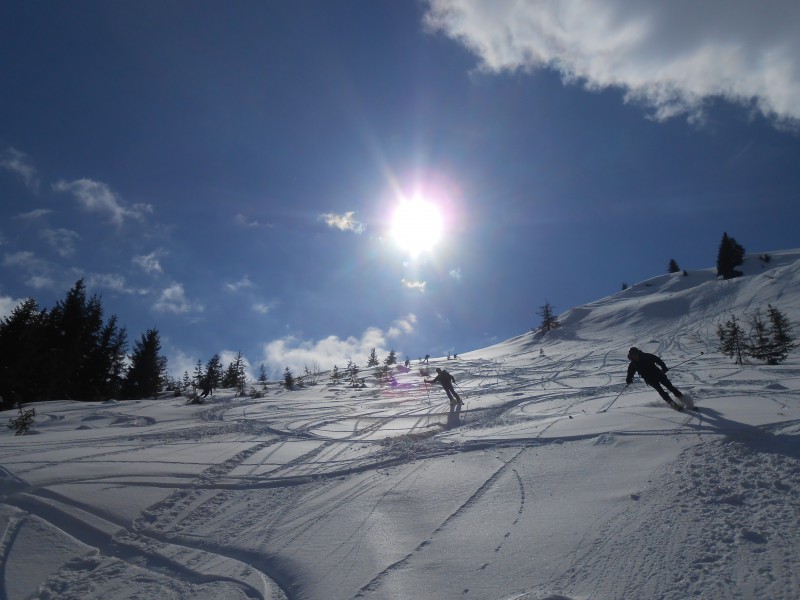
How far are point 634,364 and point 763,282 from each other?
2342 inches

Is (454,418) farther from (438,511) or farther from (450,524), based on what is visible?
(450,524)

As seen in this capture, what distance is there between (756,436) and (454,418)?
24.4ft

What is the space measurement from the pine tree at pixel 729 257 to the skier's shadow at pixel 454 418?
71675 millimetres

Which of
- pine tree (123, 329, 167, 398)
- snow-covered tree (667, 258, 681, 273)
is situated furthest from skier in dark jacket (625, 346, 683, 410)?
snow-covered tree (667, 258, 681, 273)

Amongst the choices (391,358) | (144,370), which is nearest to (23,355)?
(144,370)

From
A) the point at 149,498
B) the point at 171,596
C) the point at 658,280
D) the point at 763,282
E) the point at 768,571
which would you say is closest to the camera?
the point at 768,571

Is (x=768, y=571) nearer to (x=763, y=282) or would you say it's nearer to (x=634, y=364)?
(x=634, y=364)

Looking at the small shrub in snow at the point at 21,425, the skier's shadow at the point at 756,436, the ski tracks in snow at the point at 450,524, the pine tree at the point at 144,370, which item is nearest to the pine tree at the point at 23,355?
the pine tree at the point at 144,370

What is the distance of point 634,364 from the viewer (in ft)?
29.3

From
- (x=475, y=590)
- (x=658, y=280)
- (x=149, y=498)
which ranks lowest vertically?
(x=475, y=590)

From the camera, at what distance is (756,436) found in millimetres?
5188

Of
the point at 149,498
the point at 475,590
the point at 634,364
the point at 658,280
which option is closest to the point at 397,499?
the point at 475,590

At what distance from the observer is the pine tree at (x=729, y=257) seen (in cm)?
6444

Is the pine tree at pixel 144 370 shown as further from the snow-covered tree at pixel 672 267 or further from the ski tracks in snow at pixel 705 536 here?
the snow-covered tree at pixel 672 267
